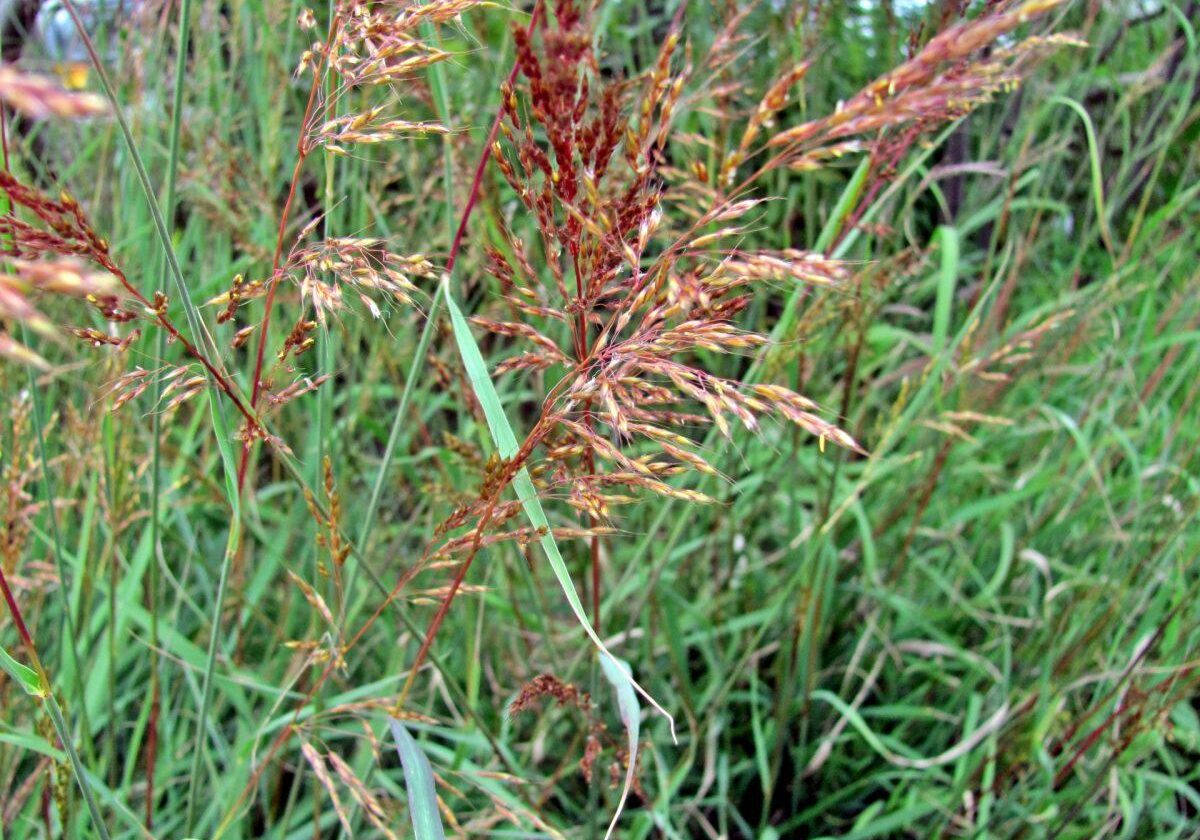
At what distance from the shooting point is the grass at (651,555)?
42.4 inches

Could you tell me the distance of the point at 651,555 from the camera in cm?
139

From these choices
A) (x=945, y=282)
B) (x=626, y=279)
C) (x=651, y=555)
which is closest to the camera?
(x=626, y=279)

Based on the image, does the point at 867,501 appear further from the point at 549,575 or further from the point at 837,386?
the point at 549,575

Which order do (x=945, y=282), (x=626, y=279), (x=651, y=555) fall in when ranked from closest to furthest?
(x=626, y=279)
(x=945, y=282)
(x=651, y=555)

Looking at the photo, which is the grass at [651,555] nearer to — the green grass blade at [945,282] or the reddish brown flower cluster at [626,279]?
the green grass blade at [945,282]

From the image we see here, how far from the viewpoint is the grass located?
108 centimetres

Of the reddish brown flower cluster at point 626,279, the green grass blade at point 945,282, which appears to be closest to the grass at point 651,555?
the green grass blade at point 945,282

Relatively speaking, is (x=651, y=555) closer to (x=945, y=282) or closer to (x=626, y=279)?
(x=945, y=282)

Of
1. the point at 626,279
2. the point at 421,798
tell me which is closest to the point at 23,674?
the point at 421,798

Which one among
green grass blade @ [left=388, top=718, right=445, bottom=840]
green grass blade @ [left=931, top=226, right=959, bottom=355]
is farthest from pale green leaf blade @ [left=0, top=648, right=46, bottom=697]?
green grass blade @ [left=931, top=226, right=959, bottom=355]

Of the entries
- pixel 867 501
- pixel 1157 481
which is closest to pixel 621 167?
pixel 867 501

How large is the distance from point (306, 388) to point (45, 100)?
0.35 metres

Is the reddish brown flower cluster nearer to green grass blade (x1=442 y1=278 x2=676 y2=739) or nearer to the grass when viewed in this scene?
green grass blade (x1=442 y1=278 x2=676 y2=739)

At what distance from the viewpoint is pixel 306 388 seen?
0.62 m
